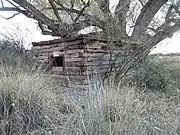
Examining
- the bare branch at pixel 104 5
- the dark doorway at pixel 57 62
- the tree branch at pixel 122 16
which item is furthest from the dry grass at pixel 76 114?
the dark doorway at pixel 57 62

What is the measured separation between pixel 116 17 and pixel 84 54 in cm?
127

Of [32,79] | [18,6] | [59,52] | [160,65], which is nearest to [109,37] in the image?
[59,52]

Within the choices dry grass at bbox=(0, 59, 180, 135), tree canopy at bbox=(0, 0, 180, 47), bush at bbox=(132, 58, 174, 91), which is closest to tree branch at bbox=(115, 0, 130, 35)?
tree canopy at bbox=(0, 0, 180, 47)

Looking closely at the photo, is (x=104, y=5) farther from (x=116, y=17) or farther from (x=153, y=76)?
(x=153, y=76)

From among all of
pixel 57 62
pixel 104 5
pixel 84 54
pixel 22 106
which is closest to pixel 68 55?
pixel 84 54

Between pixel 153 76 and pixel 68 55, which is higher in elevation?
pixel 68 55

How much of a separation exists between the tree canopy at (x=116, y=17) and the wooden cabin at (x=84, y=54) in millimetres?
329

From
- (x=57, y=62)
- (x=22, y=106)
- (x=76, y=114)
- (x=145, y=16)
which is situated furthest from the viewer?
(x=145, y=16)

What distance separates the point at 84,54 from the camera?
6.29m

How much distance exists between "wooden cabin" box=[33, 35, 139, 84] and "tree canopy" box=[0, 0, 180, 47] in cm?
33

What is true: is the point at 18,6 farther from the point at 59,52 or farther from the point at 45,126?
the point at 45,126

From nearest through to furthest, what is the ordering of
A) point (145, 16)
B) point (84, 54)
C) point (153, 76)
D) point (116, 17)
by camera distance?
point (116, 17)
point (84, 54)
point (153, 76)
point (145, 16)

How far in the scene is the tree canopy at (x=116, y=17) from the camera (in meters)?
6.06

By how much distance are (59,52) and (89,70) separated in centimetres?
124
